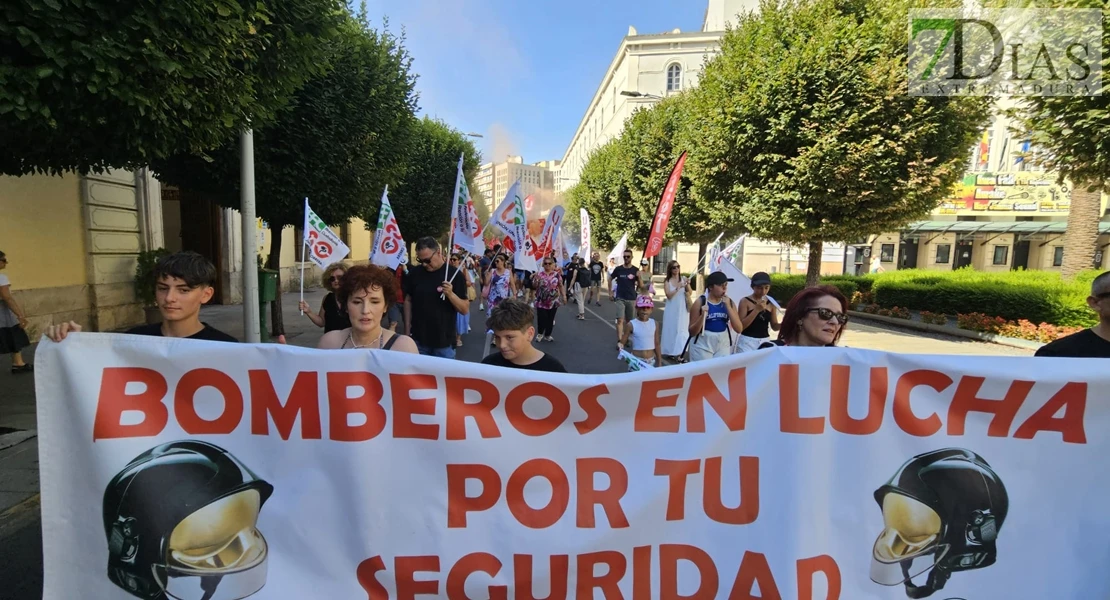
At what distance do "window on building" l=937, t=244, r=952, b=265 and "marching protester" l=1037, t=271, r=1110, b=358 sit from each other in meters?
47.8

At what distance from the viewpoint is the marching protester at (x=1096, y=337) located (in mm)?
2760

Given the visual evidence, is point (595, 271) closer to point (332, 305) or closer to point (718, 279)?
point (718, 279)

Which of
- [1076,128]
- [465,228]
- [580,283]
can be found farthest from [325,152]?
[1076,128]

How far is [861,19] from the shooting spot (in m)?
11.8

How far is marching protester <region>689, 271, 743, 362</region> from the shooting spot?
18.5 feet

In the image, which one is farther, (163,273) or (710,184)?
(710,184)

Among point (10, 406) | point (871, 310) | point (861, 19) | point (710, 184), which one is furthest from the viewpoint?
point (871, 310)

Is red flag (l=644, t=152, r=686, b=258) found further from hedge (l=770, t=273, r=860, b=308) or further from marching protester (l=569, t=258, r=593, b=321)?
hedge (l=770, t=273, r=860, b=308)

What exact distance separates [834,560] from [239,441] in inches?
94.2

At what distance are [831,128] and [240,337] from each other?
1233 centimetres

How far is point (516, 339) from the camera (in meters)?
2.78

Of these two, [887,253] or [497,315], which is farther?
[887,253]

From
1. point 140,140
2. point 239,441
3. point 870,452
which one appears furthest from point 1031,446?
point 140,140

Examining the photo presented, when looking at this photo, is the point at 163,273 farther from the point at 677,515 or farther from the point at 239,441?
the point at 677,515
